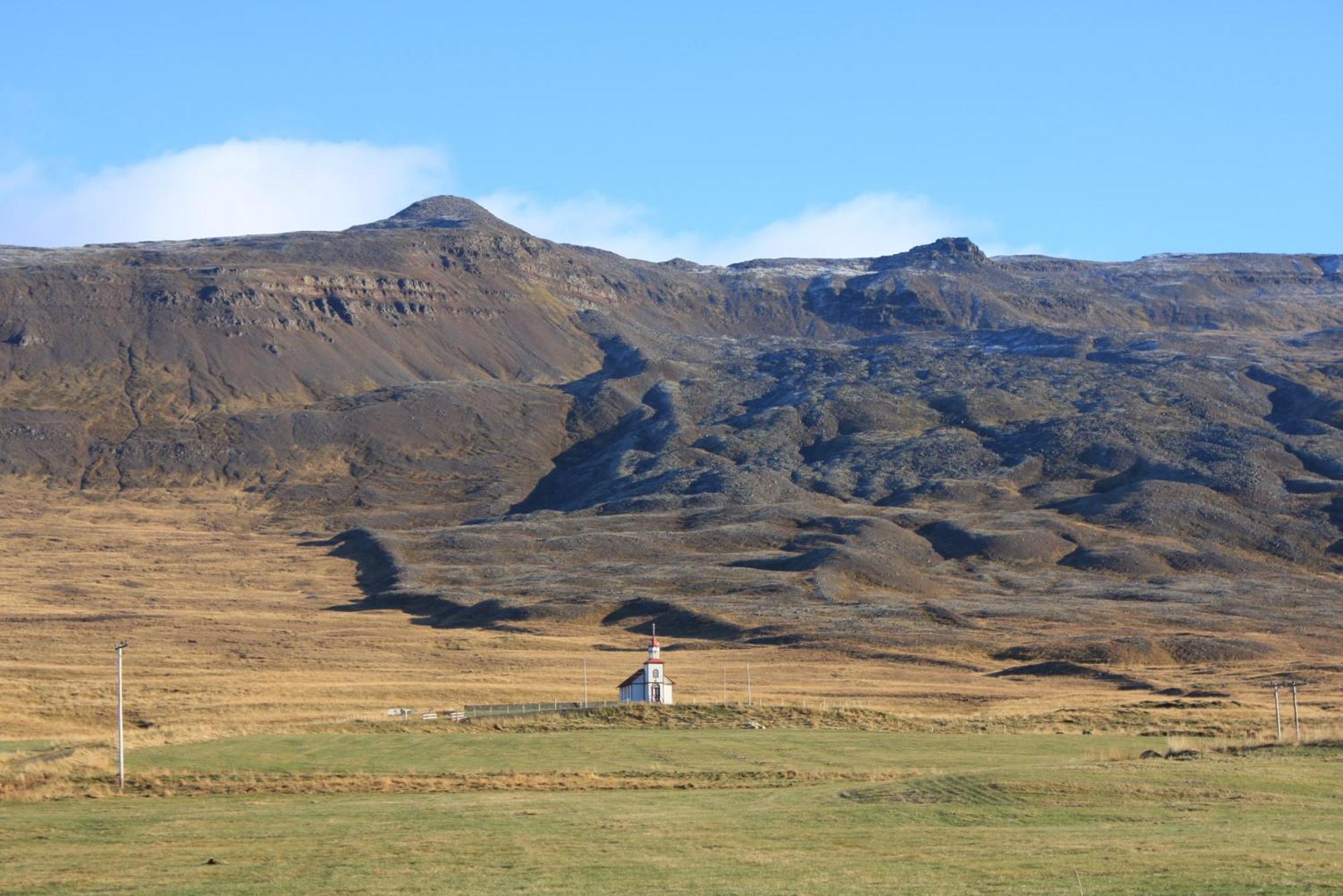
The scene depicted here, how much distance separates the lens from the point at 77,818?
3353cm

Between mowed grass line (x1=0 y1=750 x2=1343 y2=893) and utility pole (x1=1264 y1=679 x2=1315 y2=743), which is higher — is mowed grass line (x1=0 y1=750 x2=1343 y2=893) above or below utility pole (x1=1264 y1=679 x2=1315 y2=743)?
above

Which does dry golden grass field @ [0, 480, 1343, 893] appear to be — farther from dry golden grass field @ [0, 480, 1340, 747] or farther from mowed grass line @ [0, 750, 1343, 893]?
dry golden grass field @ [0, 480, 1340, 747]

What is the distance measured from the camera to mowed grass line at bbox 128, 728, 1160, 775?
44.5 metres

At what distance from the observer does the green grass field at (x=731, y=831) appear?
25.3 meters

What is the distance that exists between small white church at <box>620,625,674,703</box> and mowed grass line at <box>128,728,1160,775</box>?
424 inches

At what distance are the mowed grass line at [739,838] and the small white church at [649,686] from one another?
2874 cm

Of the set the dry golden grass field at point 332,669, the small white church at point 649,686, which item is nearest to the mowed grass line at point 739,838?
the dry golden grass field at point 332,669

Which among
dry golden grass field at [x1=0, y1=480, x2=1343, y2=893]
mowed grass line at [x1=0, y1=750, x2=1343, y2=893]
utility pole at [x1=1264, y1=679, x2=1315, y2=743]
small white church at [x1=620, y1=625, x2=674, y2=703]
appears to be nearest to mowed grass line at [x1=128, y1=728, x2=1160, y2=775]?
dry golden grass field at [x1=0, y1=480, x2=1343, y2=893]

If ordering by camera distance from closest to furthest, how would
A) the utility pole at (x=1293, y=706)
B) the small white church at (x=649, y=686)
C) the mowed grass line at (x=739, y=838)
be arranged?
the mowed grass line at (x=739, y=838) → the utility pole at (x=1293, y=706) → the small white church at (x=649, y=686)

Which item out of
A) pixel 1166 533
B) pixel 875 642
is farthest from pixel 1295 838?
pixel 1166 533

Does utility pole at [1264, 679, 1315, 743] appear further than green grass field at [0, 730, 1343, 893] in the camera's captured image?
Yes

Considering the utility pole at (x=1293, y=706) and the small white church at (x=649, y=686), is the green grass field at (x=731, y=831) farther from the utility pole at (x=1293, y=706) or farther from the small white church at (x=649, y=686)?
the small white church at (x=649, y=686)

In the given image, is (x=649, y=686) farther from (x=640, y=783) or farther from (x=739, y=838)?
(x=739, y=838)

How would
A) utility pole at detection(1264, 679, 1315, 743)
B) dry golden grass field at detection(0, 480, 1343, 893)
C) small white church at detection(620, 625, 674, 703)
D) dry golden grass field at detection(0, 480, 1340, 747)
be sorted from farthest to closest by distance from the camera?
small white church at detection(620, 625, 674, 703)
dry golden grass field at detection(0, 480, 1340, 747)
utility pole at detection(1264, 679, 1315, 743)
dry golden grass field at detection(0, 480, 1343, 893)
